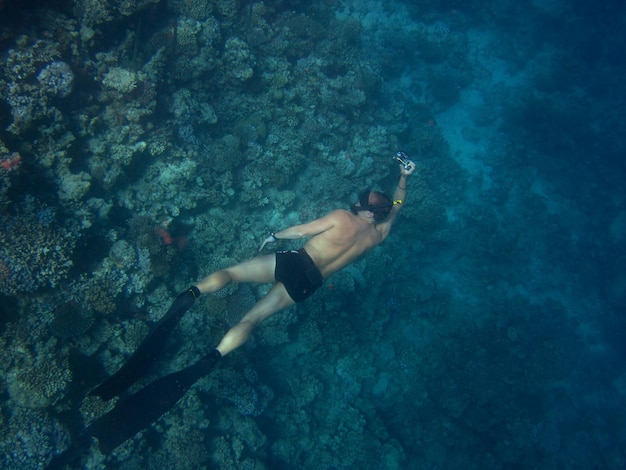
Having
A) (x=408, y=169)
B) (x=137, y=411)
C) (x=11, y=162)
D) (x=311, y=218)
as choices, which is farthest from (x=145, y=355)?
(x=408, y=169)

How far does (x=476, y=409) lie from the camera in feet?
35.2

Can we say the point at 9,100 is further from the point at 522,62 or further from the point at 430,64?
the point at 522,62

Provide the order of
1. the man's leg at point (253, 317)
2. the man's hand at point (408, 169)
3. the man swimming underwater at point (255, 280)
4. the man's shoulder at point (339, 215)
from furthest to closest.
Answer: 1. the man's hand at point (408, 169)
2. the man's shoulder at point (339, 215)
3. the man's leg at point (253, 317)
4. the man swimming underwater at point (255, 280)

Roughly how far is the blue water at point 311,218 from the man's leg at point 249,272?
161cm

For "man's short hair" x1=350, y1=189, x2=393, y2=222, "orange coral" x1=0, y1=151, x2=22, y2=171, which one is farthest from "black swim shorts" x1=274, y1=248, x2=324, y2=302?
"orange coral" x1=0, y1=151, x2=22, y2=171

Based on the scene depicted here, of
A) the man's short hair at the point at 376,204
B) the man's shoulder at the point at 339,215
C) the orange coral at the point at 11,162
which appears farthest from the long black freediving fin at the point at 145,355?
the orange coral at the point at 11,162

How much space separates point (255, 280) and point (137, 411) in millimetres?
2705

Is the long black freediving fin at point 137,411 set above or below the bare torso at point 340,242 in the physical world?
above

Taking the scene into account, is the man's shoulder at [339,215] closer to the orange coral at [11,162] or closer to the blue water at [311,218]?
the blue water at [311,218]

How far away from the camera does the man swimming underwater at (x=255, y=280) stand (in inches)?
191

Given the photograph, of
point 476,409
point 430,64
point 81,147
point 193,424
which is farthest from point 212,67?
point 476,409

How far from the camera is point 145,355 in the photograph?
509 centimetres

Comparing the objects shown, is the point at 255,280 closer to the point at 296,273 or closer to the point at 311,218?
the point at 296,273

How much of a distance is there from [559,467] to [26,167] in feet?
59.5
